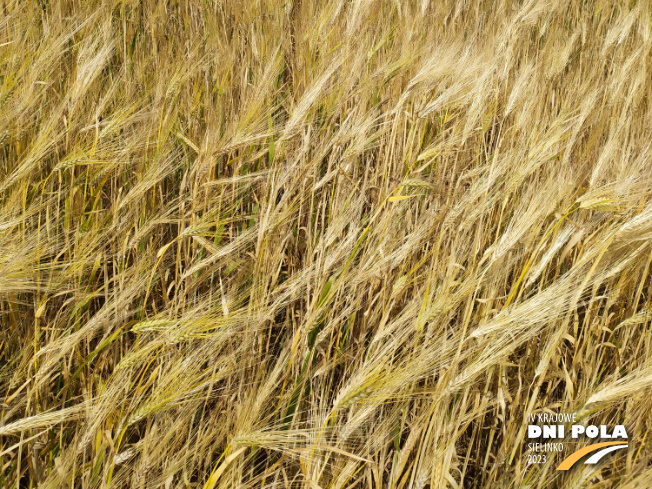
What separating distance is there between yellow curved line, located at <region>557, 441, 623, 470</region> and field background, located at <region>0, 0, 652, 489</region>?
0.01 meters

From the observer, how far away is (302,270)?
982mm

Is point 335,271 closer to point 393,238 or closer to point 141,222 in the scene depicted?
point 393,238

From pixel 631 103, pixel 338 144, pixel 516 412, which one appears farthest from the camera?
pixel 631 103

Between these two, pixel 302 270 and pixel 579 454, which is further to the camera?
pixel 302 270

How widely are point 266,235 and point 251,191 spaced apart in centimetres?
33

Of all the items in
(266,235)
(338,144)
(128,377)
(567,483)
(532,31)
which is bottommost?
(567,483)

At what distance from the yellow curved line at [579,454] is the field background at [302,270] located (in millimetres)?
15

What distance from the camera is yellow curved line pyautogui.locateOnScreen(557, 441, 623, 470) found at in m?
0.81

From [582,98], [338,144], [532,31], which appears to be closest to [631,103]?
[582,98]

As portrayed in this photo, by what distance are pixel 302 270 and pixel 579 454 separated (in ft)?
1.84

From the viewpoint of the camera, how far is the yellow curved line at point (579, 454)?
2.67 ft

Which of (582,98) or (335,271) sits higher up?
(582,98)

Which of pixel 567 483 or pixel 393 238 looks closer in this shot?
pixel 567 483

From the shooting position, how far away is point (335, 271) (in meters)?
0.99
